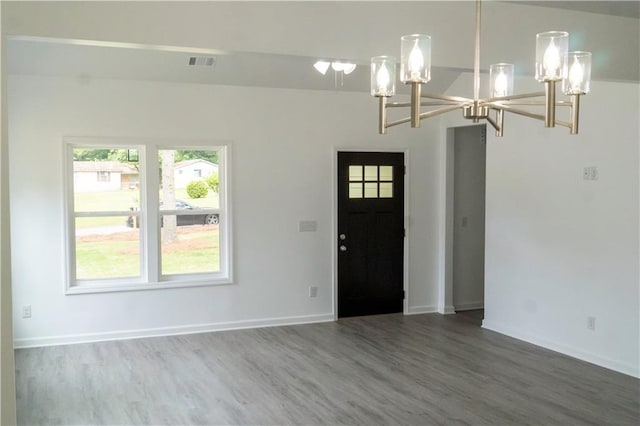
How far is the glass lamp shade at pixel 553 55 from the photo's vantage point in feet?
7.82

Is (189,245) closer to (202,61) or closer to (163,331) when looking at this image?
(163,331)

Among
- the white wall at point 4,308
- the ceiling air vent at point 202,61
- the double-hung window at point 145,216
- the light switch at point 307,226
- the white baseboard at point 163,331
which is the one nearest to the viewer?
the white wall at point 4,308

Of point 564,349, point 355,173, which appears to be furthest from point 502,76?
point 355,173

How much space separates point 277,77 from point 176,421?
12.4 ft

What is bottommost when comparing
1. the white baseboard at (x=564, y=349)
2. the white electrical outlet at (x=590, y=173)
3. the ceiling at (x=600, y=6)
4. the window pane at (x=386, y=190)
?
the white baseboard at (x=564, y=349)

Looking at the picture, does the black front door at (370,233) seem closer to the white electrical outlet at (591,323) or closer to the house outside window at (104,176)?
the white electrical outlet at (591,323)

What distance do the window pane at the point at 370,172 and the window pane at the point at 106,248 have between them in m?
2.76

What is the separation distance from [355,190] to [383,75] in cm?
441

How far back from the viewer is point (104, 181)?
6129 mm

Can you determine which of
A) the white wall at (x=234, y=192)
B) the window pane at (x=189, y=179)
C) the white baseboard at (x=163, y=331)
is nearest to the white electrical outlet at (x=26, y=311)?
the white wall at (x=234, y=192)

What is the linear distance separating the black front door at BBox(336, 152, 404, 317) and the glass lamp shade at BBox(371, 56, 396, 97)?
4.24 metres

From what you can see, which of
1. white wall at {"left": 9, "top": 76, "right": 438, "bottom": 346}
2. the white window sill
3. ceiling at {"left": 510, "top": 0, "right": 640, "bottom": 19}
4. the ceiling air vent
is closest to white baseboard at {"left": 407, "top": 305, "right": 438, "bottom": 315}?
white wall at {"left": 9, "top": 76, "right": 438, "bottom": 346}

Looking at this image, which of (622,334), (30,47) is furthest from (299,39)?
(622,334)

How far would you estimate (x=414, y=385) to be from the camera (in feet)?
15.3
